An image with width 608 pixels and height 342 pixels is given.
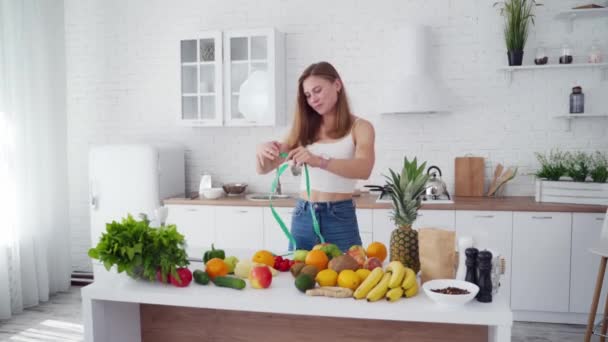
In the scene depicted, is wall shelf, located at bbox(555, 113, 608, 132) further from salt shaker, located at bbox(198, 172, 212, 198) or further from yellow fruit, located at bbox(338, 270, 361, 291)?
yellow fruit, located at bbox(338, 270, 361, 291)

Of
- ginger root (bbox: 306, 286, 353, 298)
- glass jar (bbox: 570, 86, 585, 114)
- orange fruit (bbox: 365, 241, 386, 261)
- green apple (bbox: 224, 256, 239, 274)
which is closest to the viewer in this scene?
ginger root (bbox: 306, 286, 353, 298)

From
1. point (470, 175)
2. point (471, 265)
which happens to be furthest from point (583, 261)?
point (471, 265)

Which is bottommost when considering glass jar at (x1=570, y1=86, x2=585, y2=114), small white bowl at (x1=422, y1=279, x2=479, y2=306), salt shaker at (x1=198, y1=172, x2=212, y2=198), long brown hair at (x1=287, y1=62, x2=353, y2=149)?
small white bowl at (x1=422, y1=279, x2=479, y2=306)

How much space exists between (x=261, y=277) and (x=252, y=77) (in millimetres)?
2856

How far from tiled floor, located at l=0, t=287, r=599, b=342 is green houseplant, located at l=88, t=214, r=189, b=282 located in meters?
2.17

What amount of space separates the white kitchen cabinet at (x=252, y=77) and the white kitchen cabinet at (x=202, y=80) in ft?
0.22

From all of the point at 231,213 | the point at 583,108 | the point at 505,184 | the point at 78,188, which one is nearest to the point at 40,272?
the point at 78,188

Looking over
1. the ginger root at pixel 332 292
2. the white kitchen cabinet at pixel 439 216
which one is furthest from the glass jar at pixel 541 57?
the ginger root at pixel 332 292

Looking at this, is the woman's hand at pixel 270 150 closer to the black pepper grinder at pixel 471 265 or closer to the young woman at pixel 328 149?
the young woman at pixel 328 149

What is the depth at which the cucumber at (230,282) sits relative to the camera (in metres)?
1.76

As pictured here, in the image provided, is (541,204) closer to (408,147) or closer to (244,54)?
(408,147)

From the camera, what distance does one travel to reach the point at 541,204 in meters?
3.82

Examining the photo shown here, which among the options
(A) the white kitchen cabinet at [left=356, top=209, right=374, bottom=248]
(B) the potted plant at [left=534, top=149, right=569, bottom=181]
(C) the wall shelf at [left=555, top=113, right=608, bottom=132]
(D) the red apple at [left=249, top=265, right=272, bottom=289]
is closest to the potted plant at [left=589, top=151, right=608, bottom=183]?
(B) the potted plant at [left=534, top=149, right=569, bottom=181]

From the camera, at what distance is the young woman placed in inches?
92.7
